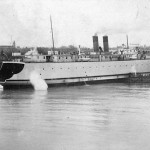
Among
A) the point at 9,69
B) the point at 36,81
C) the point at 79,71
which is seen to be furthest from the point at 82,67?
the point at 9,69

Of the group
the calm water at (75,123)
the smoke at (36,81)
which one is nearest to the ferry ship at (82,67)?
the smoke at (36,81)

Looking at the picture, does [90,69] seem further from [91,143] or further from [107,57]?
[91,143]

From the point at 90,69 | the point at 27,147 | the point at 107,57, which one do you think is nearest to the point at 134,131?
the point at 27,147

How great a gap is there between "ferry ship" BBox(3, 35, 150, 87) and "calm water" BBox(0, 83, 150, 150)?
20.2 feet

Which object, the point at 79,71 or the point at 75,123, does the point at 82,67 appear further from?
the point at 75,123

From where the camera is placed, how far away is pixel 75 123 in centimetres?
1202

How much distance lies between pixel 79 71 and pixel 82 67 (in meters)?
0.50

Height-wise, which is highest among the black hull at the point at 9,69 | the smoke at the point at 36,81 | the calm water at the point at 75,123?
the black hull at the point at 9,69

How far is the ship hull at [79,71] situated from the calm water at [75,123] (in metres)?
5.89

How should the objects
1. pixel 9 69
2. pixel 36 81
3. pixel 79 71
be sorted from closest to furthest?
pixel 9 69 → pixel 36 81 → pixel 79 71

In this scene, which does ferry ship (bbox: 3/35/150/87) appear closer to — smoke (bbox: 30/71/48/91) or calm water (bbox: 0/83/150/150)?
smoke (bbox: 30/71/48/91)

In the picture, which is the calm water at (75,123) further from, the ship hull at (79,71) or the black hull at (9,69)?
the ship hull at (79,71)

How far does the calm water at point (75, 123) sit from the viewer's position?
934 centimetres

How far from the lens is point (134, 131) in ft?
35.1
